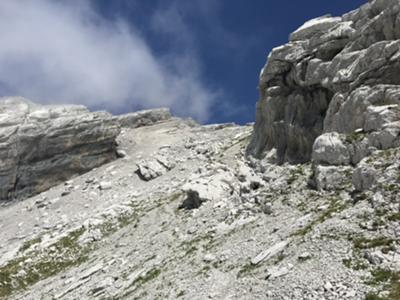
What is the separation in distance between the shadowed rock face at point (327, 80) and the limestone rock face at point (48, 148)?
33.5 meters

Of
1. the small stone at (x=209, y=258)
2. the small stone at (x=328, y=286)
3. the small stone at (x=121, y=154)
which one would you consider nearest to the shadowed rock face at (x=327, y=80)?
the small stone at (x=328, y=286)

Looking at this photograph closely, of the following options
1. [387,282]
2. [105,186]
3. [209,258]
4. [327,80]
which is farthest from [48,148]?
[387,282]

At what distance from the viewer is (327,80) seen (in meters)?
43.1

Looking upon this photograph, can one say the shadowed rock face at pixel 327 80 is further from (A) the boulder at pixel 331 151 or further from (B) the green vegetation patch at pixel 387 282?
(B) the green vegetation patch at pixel 387 282

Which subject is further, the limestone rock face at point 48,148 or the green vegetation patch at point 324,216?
the limestone rock face at point 48,148

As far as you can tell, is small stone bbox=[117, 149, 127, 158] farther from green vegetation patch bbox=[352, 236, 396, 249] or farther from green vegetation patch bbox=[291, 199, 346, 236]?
green vegetation patch bbox=[352, 236, 396, 249]

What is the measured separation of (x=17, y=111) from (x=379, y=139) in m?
76.8

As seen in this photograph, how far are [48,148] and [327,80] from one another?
181 feet

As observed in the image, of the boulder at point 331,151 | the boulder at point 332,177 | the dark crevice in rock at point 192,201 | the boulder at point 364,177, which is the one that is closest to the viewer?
the boulder at point 364,177

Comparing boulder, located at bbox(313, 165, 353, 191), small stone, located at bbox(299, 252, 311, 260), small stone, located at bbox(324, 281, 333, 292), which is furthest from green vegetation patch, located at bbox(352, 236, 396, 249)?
boulder, located at bbox(313, 165, 353, 191)

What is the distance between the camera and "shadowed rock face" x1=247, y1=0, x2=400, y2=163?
3503 cm

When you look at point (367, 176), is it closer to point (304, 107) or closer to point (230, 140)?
point (304, 107)

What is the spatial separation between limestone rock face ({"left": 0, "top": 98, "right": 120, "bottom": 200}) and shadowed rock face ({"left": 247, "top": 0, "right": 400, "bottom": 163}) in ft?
110

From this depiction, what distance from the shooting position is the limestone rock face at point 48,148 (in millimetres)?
77250
